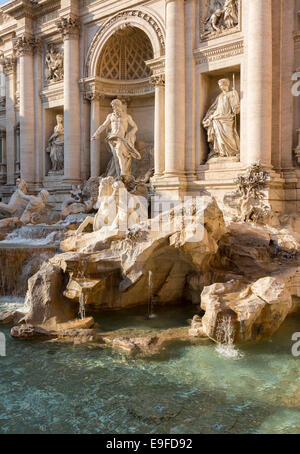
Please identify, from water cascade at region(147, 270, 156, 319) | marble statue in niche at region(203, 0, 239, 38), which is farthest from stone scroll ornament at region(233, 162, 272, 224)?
marble statue in niche at region(203, 0, 239, 38)

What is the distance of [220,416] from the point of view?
14.0 ft

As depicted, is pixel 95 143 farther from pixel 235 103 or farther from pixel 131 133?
pixel 235 103

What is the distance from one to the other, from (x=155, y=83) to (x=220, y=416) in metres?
11.1

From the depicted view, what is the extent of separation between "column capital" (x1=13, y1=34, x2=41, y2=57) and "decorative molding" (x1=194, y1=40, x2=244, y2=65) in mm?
8065

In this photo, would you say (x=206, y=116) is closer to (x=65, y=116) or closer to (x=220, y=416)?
(x=65, y=116)

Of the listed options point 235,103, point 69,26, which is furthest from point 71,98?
point 235,103

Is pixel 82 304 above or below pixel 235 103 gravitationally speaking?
below

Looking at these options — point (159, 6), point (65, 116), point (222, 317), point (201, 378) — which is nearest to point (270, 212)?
point (222, 317)

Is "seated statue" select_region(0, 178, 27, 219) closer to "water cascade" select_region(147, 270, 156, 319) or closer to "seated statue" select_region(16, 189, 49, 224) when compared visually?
"seated statue" select_region(16, 189, 49, 224)

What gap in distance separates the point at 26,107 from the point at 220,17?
9032 millimetres

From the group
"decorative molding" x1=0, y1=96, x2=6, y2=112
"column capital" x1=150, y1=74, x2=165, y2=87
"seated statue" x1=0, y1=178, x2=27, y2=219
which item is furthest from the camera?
"decorative molding" x1=0, y1=96, x2=6, y2=112

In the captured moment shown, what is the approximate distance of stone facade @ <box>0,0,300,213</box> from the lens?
35.7ft

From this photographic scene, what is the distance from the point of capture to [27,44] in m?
16.8

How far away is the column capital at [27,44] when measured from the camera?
16766mm
